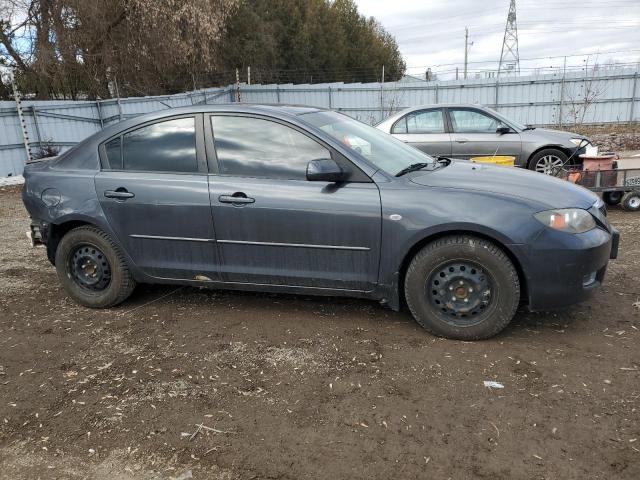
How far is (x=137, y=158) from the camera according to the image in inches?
167

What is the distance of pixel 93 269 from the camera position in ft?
14.7

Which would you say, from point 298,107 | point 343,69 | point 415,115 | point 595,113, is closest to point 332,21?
point 343,69

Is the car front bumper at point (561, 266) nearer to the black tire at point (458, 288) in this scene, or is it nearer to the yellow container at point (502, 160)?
the black tire at point (458, 288)

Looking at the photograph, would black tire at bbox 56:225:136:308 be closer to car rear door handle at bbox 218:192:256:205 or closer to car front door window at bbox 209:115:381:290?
car front door window at bbox 209:115:381:290

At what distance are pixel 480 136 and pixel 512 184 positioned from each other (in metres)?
5.63

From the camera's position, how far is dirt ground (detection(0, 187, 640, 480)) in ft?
8.19

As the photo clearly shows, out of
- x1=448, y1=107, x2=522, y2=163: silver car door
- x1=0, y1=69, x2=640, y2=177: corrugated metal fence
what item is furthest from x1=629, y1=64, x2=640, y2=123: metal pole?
x1=448, y1=107, x2=522, y2=163: silver car door

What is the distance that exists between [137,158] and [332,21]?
1610 inches

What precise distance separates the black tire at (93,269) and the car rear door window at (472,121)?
6.55 m

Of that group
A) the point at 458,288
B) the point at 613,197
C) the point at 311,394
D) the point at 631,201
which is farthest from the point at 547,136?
the point at 311,394

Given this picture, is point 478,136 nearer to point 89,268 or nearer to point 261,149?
point 261,149

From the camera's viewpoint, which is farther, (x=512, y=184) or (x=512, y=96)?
(x=512, y=96)

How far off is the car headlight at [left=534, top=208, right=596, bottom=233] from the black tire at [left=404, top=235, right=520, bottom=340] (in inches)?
13.6

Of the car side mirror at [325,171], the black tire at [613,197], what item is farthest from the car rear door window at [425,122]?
the car side mirror at [325,171]
